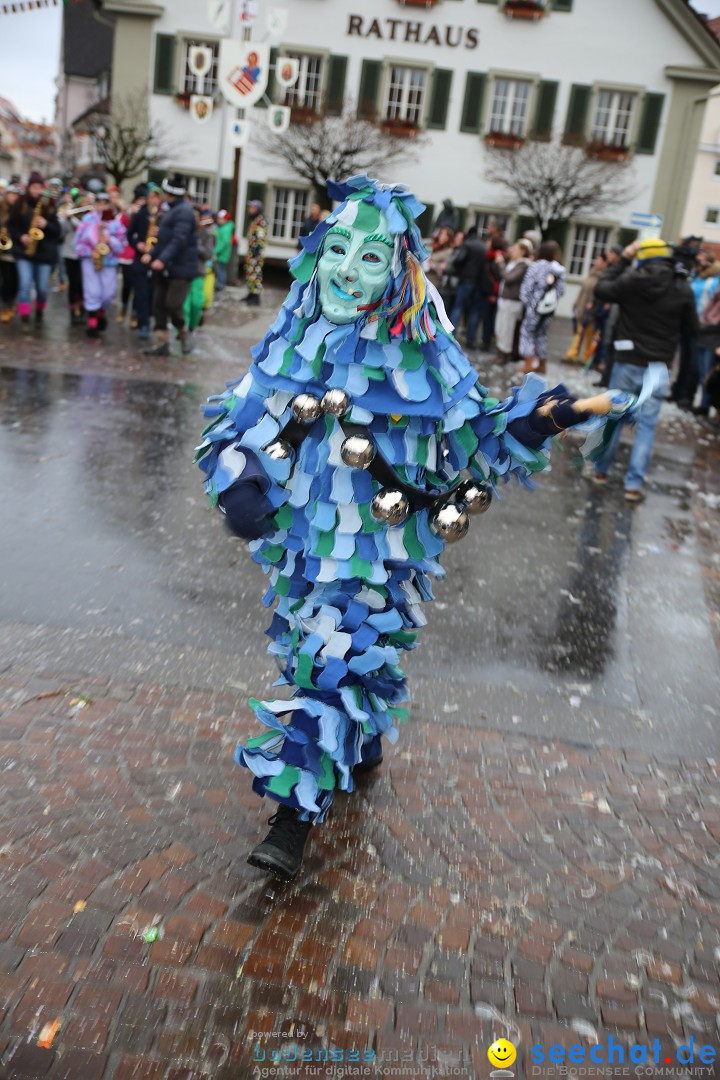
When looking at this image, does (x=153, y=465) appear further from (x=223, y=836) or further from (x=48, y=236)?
(x=48, y=236)

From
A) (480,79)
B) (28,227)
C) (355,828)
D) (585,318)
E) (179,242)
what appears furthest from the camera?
(480,79)

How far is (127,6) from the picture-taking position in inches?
1147

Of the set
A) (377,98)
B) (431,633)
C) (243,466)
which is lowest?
(431,633)

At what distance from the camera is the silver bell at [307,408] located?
2986 mm

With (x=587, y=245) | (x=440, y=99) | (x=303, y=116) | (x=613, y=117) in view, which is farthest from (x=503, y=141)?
(x=303, y=116)

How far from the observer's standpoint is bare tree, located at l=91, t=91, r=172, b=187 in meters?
29.1

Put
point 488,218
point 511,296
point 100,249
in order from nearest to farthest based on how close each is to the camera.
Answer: point 100,249, point 511,296, point 488,218

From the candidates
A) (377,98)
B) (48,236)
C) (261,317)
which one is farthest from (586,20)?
(48,236)

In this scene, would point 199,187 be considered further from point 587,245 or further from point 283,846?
point 283,846

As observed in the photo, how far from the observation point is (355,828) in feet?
11.2

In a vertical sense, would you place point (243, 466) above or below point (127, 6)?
below

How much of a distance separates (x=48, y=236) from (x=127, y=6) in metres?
21.4

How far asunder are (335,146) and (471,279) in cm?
1593

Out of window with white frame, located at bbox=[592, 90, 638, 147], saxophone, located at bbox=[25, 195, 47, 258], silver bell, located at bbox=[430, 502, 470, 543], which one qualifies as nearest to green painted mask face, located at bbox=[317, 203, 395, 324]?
silver bell, located at bbox=[430, 502, 470, 543]
